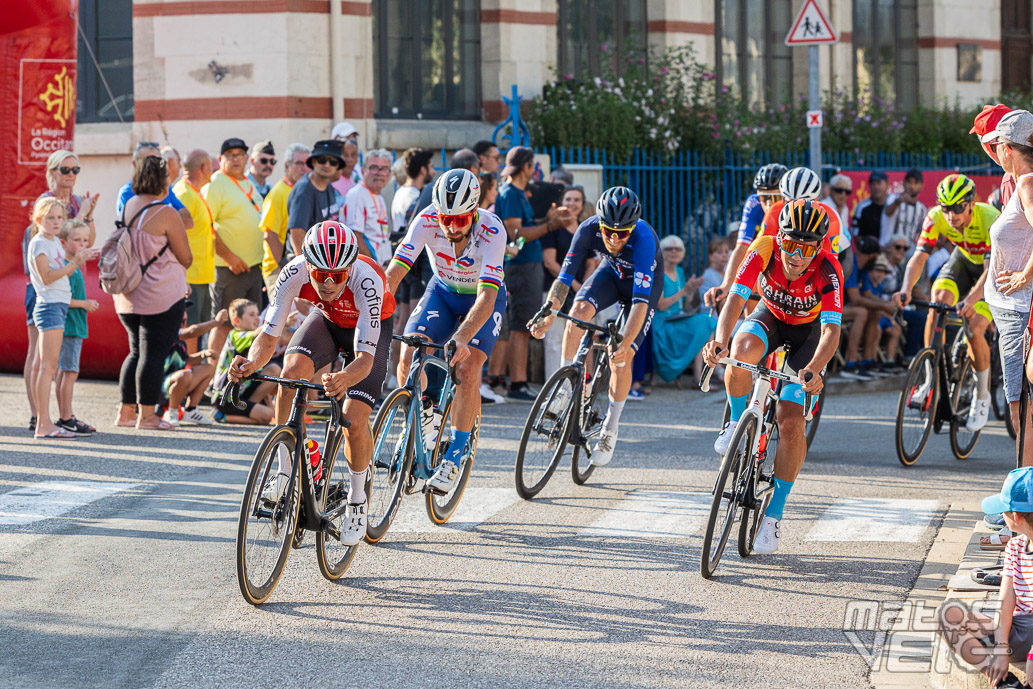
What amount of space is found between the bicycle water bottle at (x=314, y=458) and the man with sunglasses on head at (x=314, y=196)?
525cm

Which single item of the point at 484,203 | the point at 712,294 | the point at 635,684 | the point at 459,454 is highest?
the point at 484,203

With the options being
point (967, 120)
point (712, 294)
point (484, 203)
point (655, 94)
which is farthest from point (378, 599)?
point (967, 120)

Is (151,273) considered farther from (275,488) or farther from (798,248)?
(798,248)

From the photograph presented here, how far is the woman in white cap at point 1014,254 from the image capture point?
6758 mm

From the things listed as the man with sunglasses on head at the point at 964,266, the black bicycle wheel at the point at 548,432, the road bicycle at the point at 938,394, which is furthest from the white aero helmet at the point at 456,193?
the road bicycle at the point at 938,394

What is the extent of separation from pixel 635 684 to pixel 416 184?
8.27m

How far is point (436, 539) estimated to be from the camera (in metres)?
7.84

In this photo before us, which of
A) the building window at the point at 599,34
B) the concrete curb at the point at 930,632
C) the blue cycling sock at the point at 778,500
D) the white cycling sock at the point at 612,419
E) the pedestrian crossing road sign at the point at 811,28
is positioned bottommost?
the concrete curb at the point at 930,632

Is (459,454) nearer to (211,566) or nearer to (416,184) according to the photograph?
(211,566)

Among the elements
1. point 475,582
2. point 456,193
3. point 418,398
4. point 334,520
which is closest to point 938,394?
point 456,193

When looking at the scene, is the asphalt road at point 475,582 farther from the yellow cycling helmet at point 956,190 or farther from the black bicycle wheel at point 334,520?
the yellow cycling helmet at point 956,190

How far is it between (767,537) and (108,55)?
1249cm

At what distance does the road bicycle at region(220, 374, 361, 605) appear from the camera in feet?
20.4

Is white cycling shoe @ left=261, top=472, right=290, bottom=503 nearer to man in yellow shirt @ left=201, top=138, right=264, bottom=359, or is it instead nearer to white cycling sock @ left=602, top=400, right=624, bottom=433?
white cycling sock @ left=602, top=400, right=624, bottom=433
